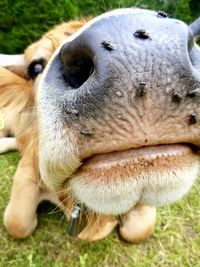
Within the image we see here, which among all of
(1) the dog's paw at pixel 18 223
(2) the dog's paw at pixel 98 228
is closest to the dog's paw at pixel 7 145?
(1) the dog's paw at pixel 18 223

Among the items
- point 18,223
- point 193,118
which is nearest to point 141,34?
point 193,118

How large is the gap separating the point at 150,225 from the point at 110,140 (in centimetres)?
176

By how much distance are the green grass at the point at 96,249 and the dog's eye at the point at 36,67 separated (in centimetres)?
116

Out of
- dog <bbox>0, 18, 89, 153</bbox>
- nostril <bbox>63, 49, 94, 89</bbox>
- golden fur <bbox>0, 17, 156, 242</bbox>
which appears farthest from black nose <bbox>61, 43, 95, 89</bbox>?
golden fur <bbox>0, 17, 156, 242</bbox>

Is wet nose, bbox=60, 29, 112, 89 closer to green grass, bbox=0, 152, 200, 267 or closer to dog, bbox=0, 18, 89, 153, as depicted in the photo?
dog, bbox=0, 18, 89, 153

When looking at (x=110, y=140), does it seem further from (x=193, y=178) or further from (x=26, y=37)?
(x=26, y=37)

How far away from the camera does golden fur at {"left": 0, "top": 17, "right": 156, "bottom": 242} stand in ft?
9.49

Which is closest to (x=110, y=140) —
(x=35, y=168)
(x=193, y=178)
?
(x=193, y=178)

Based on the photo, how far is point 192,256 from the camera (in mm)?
3236

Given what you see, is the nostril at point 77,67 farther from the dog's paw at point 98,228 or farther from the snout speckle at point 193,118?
the dog's paw at point 98,228

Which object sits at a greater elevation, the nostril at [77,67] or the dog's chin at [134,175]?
the nostril at [77,67]

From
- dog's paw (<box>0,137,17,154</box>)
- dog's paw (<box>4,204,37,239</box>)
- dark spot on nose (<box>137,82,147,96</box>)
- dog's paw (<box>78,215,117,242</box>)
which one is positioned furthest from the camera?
dog's paw (<box>0,137,17,154</box>)

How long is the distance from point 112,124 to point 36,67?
4.52 feet

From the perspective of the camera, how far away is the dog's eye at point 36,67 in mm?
2771
